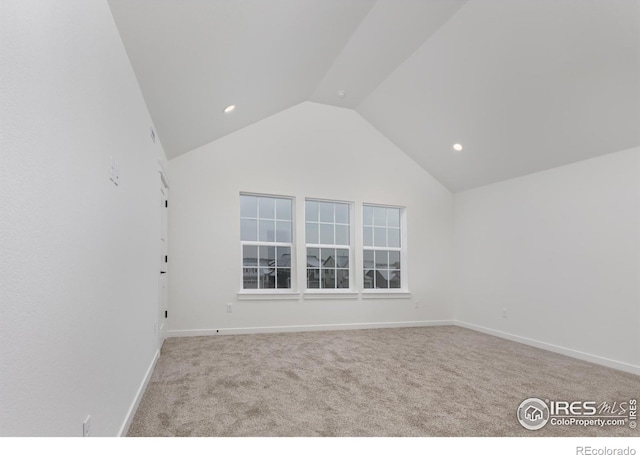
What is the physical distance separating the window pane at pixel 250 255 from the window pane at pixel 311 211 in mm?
924

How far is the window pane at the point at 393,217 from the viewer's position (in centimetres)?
606

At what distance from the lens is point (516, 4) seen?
2.84 m

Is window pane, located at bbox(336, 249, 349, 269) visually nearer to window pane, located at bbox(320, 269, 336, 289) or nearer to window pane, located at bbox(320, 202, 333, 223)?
window pane, located at bbox(320, 269, 336, 289)

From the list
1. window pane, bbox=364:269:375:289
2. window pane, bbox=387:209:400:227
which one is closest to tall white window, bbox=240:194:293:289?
window pane, bbox=364:269:375:289

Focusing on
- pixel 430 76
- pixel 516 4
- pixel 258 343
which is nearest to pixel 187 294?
pixel 258 343

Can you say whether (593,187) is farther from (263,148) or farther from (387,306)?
(263,148)

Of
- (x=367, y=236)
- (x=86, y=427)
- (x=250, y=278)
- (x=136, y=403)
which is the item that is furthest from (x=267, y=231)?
(x=86, y=427)

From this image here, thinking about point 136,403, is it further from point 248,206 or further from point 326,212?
point 326,212

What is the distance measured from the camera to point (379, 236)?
596 centimetres

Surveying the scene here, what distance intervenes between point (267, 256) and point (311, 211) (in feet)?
3.15

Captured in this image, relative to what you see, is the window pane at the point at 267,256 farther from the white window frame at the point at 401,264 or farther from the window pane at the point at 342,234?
the white window frame at the point at 401,264

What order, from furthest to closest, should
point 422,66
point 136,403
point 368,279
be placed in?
point 368,279
point 422,66
point 136,403
